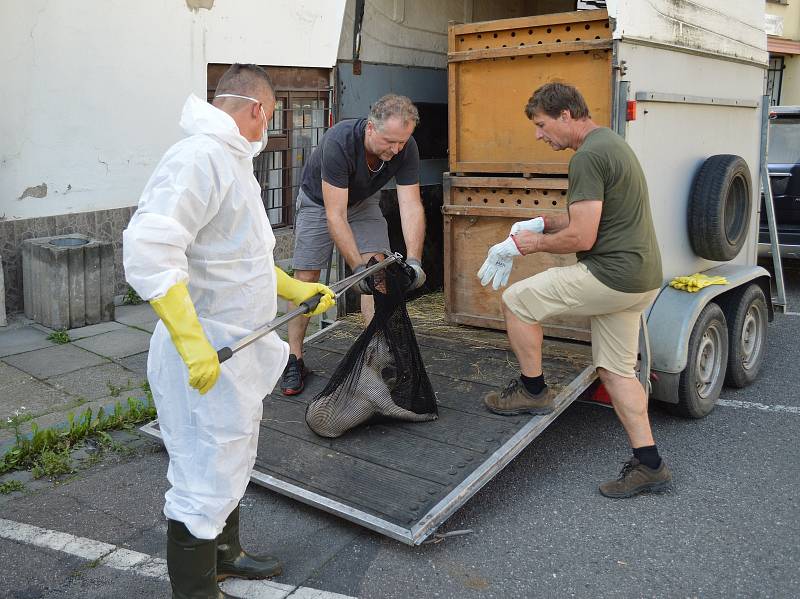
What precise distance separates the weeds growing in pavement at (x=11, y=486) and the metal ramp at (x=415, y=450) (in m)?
0.62

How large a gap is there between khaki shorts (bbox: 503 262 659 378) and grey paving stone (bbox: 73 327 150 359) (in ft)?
10.1

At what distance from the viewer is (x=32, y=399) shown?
16.3ft

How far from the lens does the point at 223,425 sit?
2.84m

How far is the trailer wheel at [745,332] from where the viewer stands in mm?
5219

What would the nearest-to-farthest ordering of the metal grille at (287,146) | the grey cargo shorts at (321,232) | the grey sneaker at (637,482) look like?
the grey sneaker at (637,482), the grey cargo shorts at (321,232), the metal grille at (287,146)

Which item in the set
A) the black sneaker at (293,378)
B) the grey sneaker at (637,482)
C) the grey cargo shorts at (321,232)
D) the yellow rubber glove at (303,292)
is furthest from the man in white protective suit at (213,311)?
the grey cargo shorts at (321,232)

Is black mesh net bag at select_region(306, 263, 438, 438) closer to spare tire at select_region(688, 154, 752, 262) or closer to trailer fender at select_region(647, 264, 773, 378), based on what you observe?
trailer fender at select_region(647, 264, 773, 378)

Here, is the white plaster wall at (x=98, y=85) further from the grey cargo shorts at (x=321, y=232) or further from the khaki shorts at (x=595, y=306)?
the khaki shorts at (x=595, y=306)

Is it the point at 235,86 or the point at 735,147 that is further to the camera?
the point at 735,147

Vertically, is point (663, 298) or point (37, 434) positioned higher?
point (663, 298)

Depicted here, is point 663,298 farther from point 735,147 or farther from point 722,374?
point 735,147

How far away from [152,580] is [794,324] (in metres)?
5.79

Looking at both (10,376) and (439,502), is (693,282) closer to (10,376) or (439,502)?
(439,502)

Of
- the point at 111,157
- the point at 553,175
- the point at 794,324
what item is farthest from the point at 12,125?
the point at 794,324
